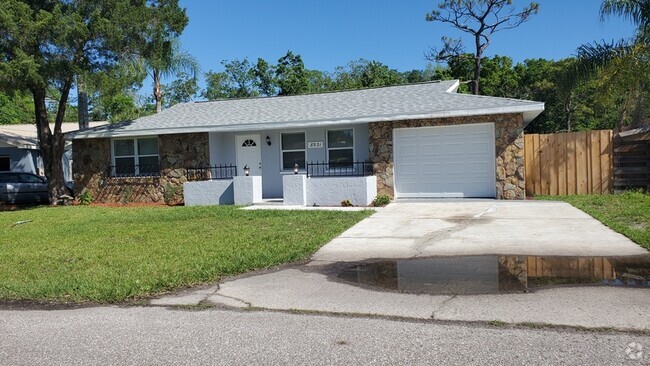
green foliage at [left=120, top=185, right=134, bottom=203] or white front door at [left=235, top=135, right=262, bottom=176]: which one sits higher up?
white front door at [left=235, top=135, right=262, bottom=176]

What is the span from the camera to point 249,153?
1859 centimetres

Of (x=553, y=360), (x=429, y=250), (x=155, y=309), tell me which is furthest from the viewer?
(x=429, y=250)

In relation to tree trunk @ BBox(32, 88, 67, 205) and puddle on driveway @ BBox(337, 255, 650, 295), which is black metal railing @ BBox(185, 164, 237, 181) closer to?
tree trunk @ BBox(32, 88, 67, 205)

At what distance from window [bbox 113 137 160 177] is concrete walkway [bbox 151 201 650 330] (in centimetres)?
982

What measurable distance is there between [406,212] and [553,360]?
916cm

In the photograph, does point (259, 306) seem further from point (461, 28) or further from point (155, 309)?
point (461, 28)

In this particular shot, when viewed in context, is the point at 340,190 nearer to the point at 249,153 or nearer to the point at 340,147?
the point at 340,147

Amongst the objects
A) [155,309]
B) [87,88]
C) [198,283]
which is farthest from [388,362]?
[87,88]

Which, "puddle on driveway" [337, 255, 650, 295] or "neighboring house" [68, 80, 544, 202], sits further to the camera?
"neighboring house" [68, 80, 544, 202]

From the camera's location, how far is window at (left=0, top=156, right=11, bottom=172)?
26219mm

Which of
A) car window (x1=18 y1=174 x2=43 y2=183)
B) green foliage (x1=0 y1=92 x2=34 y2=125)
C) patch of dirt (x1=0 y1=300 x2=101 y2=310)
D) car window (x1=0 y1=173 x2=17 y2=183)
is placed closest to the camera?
patch of dirt (x1=0 y1=300 x2=101 y2=310)

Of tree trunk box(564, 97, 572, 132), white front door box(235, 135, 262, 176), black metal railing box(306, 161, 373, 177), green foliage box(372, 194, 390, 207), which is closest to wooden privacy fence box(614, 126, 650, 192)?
green foliage box(372, 194, 390, 207)

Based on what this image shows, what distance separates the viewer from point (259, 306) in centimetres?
589
